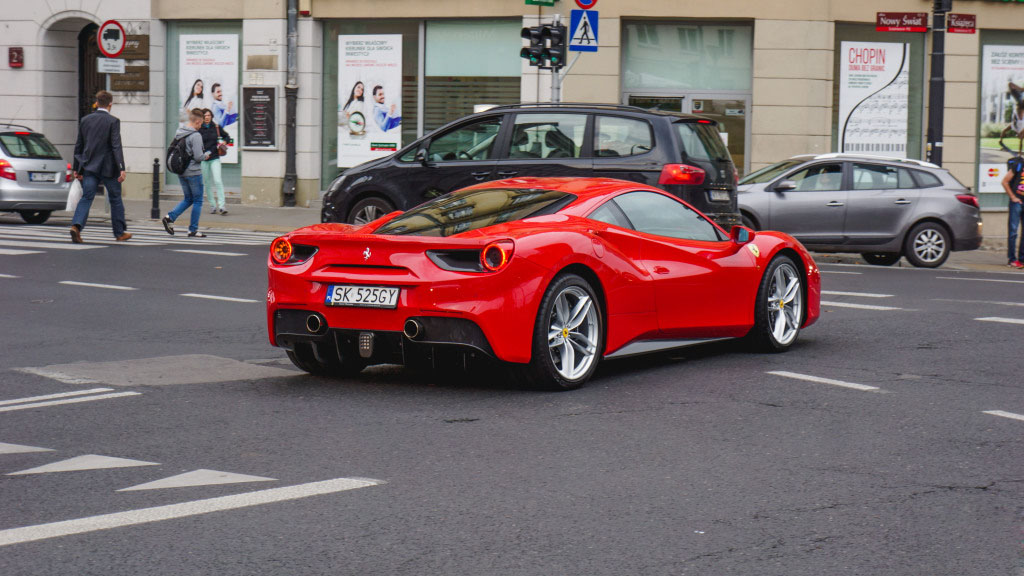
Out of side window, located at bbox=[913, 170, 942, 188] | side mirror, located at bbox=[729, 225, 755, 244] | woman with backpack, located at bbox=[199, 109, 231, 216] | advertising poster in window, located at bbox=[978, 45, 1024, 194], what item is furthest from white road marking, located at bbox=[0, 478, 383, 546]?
advertising poster in window, located at bbox=[978, 45, 1024, 194]

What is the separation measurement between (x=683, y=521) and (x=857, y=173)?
14378 millimetres

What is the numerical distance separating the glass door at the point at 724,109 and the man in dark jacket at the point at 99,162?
1033 centimetres

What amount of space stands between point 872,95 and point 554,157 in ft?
39.5

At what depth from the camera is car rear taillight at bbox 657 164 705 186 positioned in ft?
45.3

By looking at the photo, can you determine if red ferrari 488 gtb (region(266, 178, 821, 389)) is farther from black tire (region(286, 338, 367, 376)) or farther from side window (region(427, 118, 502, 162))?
side window (region(427, 118, 502, 162))

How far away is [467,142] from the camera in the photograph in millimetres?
15633

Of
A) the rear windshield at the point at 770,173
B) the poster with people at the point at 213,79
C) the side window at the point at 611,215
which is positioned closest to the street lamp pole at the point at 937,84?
the rear windshield at the point at 770,173

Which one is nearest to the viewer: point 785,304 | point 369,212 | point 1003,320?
point 785,304

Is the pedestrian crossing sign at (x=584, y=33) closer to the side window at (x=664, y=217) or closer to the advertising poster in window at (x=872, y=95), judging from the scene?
the advertising poster in window at (x=872, y=95)

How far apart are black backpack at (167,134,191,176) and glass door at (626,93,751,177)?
29.5 feet

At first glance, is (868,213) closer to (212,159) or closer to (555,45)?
(555,45)

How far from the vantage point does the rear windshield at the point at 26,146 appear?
2230 cm

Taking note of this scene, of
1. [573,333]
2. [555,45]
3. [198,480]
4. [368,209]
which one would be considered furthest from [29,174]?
[198,480]

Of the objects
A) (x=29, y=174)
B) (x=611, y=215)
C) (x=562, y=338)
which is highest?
(x=29, y=174)
